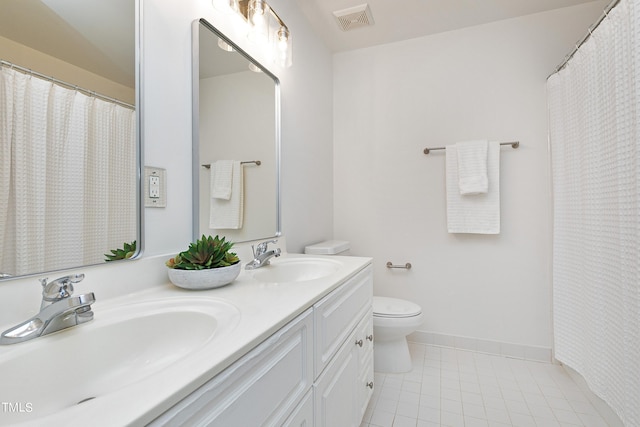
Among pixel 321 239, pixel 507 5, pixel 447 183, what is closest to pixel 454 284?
pixel 447 183

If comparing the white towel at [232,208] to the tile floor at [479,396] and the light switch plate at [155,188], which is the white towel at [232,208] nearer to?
the light switch plate at [155,188]

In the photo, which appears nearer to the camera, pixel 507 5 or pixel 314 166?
pixel 507 5

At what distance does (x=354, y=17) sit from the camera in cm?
203

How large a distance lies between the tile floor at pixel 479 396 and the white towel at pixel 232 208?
1162 mm

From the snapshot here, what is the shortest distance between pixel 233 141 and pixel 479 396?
189 cm

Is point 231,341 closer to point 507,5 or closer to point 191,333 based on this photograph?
point 191,333

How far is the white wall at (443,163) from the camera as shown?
2.04m

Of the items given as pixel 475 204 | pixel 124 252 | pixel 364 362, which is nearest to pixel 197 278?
pixel 124 252

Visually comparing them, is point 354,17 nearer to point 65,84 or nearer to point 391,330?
point 65,84

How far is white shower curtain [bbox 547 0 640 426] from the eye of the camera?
112 centimetres

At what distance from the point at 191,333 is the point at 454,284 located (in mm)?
2014

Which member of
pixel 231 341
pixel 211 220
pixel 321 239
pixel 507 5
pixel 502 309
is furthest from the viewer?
pixel 321 239

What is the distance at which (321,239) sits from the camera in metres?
2.28

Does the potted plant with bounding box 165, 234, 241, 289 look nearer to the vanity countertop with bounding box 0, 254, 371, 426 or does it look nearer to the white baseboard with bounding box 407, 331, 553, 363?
the vanity countertop with bounding box 0, 254, 371, 426
